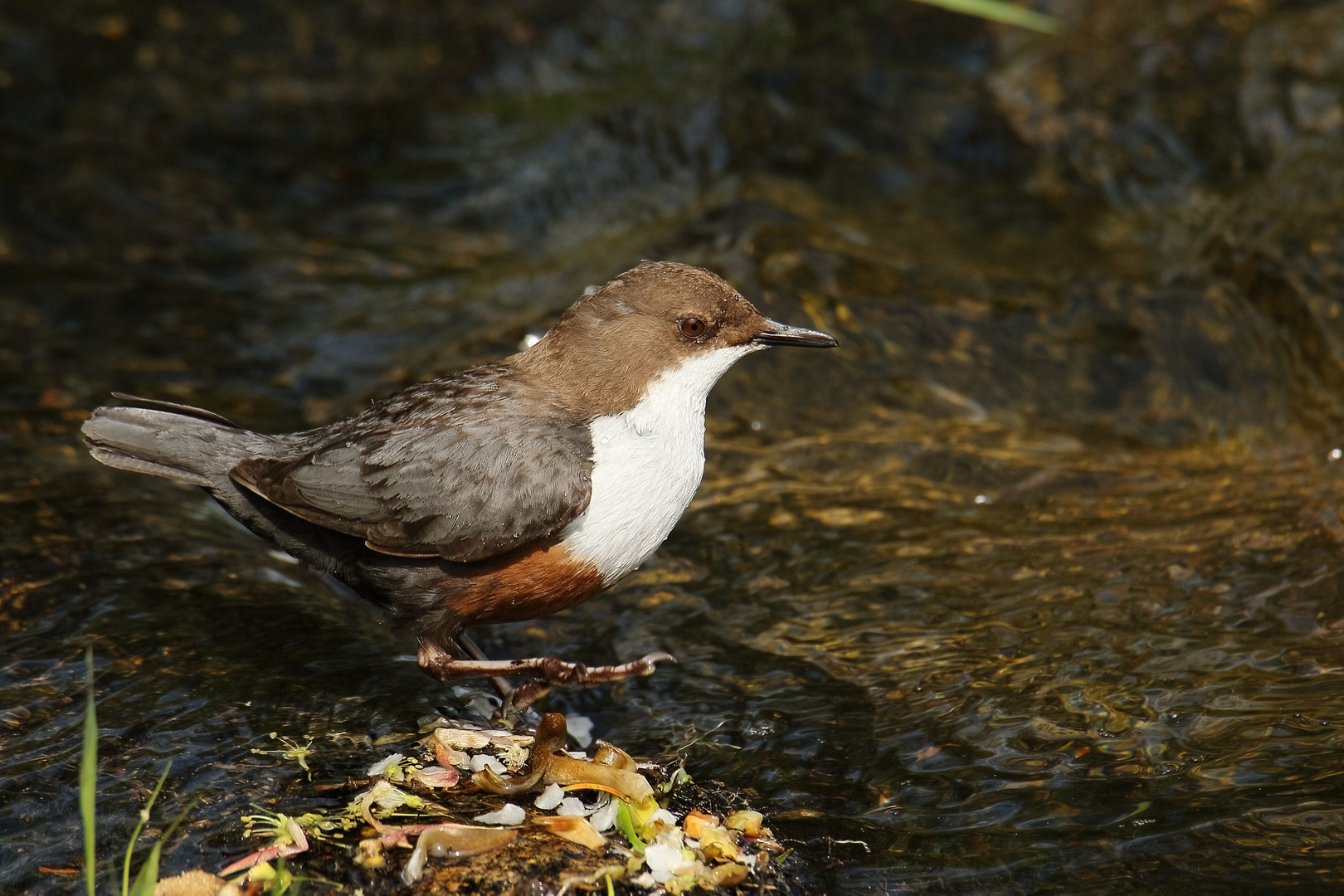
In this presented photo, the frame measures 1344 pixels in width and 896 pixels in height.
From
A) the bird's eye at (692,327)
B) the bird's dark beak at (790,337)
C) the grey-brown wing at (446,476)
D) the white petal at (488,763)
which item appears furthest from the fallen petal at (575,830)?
the bird's dark beak at (790,337)

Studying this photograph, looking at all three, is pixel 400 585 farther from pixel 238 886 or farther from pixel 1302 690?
pixel 1302 690

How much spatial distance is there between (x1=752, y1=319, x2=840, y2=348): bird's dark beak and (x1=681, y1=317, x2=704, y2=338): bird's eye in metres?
0.20

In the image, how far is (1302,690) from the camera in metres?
3.70

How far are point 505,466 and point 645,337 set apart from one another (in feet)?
2.13

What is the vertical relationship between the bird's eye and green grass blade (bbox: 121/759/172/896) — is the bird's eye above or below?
above

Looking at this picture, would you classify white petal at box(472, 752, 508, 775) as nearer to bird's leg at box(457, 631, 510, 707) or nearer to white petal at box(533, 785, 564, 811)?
white petal at box(533, 785, 564, 811)

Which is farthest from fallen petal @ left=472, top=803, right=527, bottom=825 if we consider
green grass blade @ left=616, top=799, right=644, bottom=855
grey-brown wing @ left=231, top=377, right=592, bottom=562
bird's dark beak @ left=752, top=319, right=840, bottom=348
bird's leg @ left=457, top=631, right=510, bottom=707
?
bird's dark beak @ left=752, top=319, right=840, bottom=348

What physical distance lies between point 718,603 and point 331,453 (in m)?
1.45

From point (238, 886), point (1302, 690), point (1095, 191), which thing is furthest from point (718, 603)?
point (1095, 191)

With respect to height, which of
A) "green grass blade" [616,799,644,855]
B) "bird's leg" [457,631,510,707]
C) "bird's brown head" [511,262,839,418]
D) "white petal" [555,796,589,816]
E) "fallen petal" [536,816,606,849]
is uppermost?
"bird's brown head" [511,262,839,418]

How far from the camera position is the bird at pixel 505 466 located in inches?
149

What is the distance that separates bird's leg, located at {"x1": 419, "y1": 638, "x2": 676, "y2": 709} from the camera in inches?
139

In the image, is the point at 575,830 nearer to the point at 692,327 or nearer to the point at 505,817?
the point at 505,817

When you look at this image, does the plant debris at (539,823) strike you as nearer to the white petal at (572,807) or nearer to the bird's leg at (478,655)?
the white petal at (572,807)
